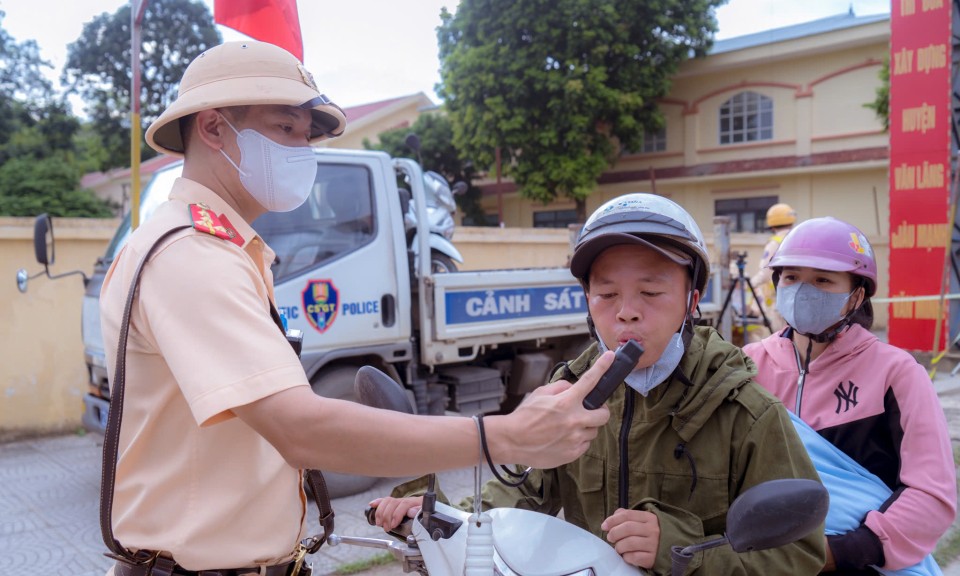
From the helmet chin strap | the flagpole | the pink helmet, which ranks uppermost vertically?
the flagpole

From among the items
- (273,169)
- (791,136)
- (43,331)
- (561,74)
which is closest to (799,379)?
(273,169)

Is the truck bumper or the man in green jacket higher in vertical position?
the man in green jacket

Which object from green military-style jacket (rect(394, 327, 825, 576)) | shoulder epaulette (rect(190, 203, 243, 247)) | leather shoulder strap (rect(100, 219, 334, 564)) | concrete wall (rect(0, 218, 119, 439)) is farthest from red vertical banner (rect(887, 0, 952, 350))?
leather shoulder strap (rect(100, 219, 334, 564))

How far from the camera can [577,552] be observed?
4.52 feet

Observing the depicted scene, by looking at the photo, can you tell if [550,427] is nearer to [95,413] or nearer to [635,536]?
[635,536]

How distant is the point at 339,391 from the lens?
541cm

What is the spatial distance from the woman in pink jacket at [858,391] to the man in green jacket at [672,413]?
0.59 metres

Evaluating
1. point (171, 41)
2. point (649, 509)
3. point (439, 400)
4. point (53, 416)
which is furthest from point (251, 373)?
point (171, 41)

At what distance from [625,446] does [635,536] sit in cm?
29

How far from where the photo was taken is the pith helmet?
1.55 meters

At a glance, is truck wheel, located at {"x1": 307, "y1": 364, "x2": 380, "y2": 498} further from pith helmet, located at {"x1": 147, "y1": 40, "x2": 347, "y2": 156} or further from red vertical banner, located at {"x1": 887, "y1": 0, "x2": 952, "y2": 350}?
red vertical banner, located at {"x1": 887, "y1": 0, "x2": 952, "y2": 350}

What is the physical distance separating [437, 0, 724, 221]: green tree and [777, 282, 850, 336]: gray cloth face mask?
64.6 feet

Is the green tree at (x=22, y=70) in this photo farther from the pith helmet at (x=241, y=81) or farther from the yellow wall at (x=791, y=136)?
the pith helmet at (x=241, y=81)

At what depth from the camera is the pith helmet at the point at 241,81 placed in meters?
1.55
